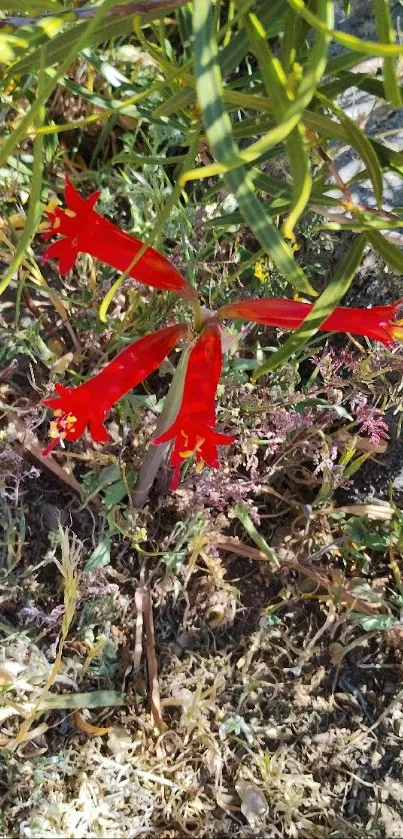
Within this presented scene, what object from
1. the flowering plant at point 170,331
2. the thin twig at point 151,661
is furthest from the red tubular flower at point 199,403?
the thin twig at point 151,661

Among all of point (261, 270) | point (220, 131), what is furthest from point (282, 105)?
point (261, 270)

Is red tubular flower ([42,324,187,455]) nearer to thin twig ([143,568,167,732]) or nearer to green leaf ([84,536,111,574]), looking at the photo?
green leaf ([84,536,111,574])

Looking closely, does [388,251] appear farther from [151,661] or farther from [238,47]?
[151,661]

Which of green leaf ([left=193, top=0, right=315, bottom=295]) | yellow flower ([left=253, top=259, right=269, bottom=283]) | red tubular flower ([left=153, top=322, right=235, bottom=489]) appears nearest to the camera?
green leaf ([left=193, top=0, right=315, bottom=295])

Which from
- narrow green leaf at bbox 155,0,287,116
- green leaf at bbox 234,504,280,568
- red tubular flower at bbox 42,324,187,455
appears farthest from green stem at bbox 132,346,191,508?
narrow green leaf at bbox 155,0,287,116

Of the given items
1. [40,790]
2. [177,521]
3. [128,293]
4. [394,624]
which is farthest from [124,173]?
[40,790]

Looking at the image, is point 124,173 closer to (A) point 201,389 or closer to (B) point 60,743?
(A) point 201,389
